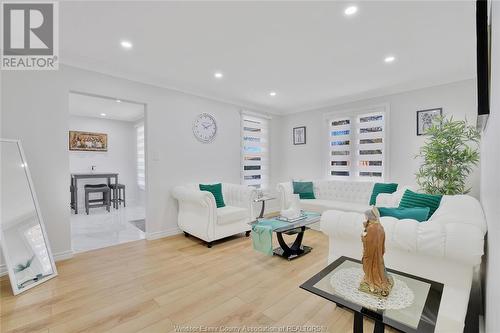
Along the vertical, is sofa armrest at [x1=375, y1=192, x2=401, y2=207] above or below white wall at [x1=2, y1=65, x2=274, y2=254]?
below

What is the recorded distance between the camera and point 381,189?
3871 millimetres

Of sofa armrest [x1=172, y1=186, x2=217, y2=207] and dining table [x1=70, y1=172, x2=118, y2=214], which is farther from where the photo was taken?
dining table [x1=70, y1=172, x2=118, y2=214]

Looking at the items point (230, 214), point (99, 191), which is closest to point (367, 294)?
point (230, 214)

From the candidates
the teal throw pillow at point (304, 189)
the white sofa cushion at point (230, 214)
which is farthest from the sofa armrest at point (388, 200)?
the white sofa cushion at point (230, 214)

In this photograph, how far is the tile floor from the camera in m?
3.54

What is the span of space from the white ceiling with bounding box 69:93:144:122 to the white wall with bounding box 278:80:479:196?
3664 mm

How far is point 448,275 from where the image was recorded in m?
1.41

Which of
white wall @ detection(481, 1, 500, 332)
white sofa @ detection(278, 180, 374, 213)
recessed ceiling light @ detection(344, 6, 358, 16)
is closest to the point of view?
white wall @ detection(481, 1, 500, 332)

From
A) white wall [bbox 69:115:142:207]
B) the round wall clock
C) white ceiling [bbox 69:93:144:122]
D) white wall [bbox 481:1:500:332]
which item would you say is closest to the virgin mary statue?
white wall [bbox 481:1:500:332]

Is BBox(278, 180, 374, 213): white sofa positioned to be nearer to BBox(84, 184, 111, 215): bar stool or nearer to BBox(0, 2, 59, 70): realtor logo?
BBox(0, 2, 59, 70): realtor logo

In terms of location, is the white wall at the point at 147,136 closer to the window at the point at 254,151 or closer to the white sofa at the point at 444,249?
the window at the point at 254,151

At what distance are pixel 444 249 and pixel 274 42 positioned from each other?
237cm

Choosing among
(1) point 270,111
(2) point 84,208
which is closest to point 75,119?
(2) point 84,208

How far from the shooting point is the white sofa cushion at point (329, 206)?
3851 millimetres
